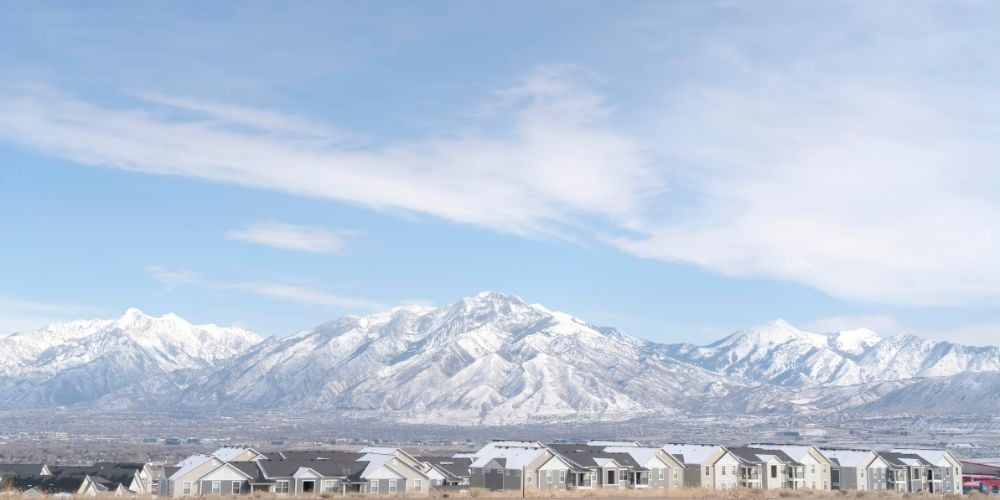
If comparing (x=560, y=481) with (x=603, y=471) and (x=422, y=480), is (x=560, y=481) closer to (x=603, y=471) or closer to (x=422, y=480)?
(x=603, y=471)

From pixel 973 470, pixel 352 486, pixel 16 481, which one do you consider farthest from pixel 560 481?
pixel 973 470

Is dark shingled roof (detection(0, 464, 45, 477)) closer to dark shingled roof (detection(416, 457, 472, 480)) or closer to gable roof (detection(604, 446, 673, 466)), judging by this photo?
dark shingled roof (detection(416, 457, 472, 480))

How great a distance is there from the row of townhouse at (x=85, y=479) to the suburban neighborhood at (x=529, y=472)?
27 centimetres

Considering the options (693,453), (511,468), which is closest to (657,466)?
(693,453)

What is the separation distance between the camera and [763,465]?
12612 centimetres

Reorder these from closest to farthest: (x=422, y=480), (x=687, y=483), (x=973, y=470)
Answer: (x=422, y=480)
(x=687, y=483)
(x=973, y=470)

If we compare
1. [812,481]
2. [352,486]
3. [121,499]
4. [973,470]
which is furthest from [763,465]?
[121,499]

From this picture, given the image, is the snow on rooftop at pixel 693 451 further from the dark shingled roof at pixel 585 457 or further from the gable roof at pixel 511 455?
the gable roof at pixel 511 455

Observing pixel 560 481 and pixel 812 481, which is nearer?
pixel 560 481

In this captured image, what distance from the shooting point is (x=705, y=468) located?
405ft

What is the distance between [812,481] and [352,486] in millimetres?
57452

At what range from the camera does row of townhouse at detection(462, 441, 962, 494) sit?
116 meters

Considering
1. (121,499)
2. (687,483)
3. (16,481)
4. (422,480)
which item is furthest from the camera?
(16,481)

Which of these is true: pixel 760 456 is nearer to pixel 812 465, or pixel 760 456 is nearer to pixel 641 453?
pixel 812 465
